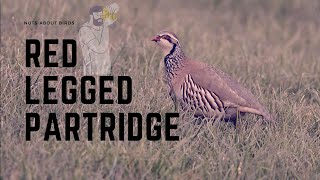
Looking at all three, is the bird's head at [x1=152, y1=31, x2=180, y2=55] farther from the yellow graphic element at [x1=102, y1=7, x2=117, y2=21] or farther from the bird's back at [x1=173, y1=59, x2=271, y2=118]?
the yellow graphic element at [x1=102, y1=7, x2=117, y2=21]

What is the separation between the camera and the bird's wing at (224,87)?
19.2 ft

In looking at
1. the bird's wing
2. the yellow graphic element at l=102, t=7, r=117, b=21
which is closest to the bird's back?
the bird's wing

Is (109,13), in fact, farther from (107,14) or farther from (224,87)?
(224,87)

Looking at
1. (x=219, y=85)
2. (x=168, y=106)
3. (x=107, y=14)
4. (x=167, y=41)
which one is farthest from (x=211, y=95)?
(x=107, y=14)

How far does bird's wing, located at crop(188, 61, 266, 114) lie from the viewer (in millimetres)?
5852

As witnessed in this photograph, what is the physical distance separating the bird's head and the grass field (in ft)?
1.04

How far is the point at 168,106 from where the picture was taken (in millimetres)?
5844

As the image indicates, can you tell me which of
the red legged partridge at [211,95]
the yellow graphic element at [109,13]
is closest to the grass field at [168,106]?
the red legged partridge at [211,95]

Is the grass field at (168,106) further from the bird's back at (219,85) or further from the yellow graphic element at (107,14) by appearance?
the yellow graphic element at (107,14)

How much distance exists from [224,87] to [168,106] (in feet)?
1.59

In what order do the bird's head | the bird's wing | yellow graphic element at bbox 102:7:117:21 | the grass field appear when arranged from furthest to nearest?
1. yellow graphic element at bbox 102:7:117:21
2. the bird's head
3. the bird's wing
4. the grass field

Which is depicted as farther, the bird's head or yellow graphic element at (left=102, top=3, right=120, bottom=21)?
yellow graphic element at (left=102, top=3, right=120, bottom=21)

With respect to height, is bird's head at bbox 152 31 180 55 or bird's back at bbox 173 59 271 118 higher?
bird's head at bbox 152 31 180 55

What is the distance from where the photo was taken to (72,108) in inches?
215
